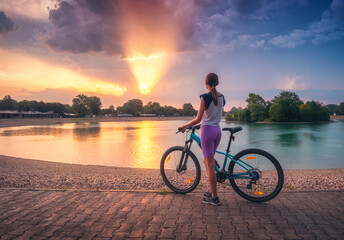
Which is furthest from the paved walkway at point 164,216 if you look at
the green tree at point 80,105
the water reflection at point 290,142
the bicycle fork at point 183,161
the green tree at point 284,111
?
the green tree at point 80,105

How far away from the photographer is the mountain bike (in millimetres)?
4301

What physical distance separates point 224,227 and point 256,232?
46cm

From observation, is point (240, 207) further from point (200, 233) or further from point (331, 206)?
point (331, 206)

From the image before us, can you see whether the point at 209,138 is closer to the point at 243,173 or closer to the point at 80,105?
the point at 243,173

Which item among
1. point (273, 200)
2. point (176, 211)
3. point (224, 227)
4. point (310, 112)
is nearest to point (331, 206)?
point (273, 200)

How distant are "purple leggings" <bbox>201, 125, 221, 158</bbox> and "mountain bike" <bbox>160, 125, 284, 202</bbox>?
24 cm

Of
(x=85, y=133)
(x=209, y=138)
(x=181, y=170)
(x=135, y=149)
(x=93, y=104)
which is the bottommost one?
(x=85, y=133)

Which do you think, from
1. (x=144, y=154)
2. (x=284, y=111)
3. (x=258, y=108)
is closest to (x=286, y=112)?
(x=284, y=111)

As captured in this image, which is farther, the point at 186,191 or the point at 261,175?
the point at 186,191

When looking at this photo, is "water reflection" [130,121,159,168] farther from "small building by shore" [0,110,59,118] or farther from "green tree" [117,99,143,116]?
"green tree" [117,99,143,116]

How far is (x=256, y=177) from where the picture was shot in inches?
176

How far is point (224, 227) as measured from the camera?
3.43m

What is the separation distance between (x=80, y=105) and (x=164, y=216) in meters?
152

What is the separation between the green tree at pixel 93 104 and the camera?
14912 centimetres
